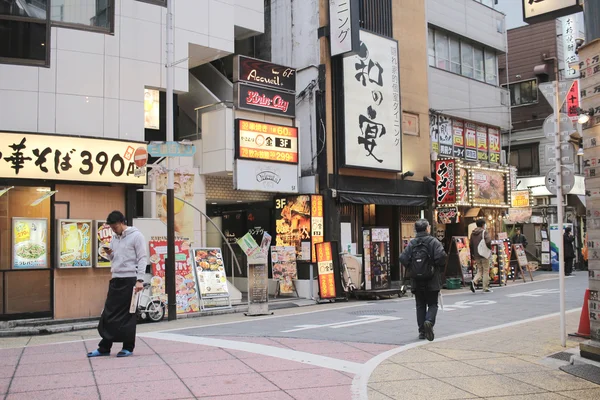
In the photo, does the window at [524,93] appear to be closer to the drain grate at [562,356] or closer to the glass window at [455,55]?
the glass window at [455,55]

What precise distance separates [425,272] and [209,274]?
6960 millimetres

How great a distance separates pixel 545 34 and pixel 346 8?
20.1 m

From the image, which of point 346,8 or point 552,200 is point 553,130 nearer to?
point 346,8

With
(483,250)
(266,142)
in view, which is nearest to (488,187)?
(483,250)

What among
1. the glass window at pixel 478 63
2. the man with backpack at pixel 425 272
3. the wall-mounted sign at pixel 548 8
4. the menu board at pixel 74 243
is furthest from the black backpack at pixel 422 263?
the glass window at pixel 478 63

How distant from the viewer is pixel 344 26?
725 inches

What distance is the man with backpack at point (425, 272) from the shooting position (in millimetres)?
9594

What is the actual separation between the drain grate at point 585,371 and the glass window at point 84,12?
12.6 meters

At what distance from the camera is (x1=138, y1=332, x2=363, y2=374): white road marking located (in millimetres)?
7688

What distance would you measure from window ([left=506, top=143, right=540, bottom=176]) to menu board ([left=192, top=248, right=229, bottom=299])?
79.5ft

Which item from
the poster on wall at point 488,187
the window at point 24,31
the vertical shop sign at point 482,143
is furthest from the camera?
the vertical shop sign at point 482,143

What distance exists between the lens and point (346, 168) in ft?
62.8

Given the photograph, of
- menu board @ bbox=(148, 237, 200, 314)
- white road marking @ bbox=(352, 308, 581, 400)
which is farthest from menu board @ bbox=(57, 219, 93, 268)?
white road marking @ bbox=(352, 308, 581, 400)

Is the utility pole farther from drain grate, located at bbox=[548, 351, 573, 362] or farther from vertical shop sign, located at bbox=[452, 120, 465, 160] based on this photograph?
vertical shop sign, located at bbox=[452, 120, 465, 160]
